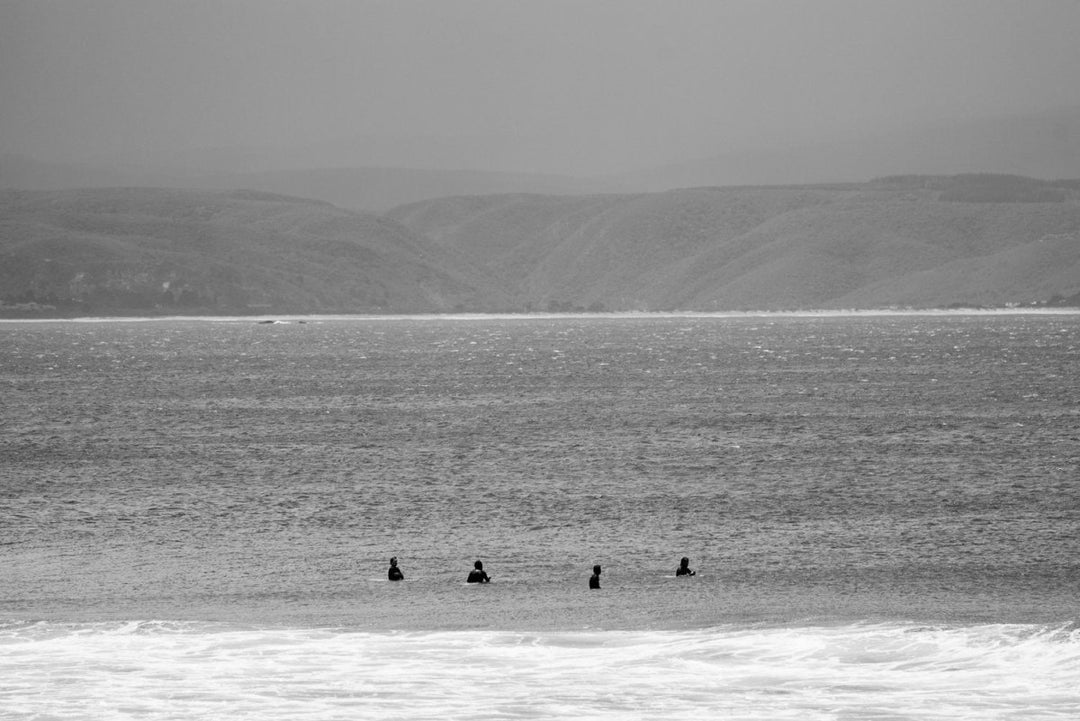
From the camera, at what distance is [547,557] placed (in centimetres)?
3838

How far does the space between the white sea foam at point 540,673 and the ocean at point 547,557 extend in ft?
0.27

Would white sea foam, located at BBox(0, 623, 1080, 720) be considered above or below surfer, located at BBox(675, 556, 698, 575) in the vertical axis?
below

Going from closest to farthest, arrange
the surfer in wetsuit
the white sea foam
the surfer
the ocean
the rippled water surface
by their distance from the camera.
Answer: the white sea foam, the ocean, the rippled water surface, the surfer in wetsuit, the surfer

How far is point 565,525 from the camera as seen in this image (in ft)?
143

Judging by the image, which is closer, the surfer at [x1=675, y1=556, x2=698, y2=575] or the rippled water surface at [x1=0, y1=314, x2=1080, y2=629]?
the rippled water surface at [x1=0, y1=314, x2=1080, y2=629]

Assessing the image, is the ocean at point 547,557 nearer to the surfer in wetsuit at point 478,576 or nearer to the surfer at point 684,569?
the surfer in wetsuit at point 478,576

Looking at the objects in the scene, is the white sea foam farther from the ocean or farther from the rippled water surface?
the rippled water surface

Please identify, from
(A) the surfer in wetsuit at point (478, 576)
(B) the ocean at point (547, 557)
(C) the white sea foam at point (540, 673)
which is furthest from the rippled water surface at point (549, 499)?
(C) the white sea foam at point (540, 673)

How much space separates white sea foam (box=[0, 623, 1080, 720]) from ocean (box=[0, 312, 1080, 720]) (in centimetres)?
8

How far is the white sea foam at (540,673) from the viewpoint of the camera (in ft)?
79.9

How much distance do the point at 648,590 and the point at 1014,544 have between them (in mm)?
10441

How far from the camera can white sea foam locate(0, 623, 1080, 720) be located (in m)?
24.3

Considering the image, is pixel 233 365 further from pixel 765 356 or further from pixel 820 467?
pixel 820 467

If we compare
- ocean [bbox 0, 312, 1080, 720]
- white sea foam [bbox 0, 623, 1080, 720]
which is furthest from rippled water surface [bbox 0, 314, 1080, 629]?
white sea foam [bbox 0, 623, 1080, 720]
